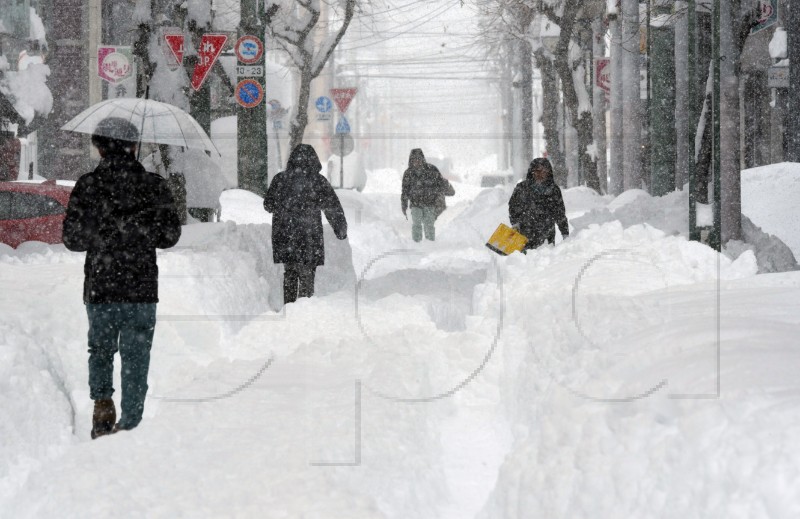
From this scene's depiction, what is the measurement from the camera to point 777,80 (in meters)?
25.4

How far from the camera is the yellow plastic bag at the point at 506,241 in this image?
12234 mm

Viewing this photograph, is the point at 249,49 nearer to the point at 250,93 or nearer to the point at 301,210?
the point at 250,93

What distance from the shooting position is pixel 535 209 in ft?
40.5

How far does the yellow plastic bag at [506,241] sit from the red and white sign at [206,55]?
5.80 metres

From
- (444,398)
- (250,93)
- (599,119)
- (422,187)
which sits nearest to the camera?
(444,398)

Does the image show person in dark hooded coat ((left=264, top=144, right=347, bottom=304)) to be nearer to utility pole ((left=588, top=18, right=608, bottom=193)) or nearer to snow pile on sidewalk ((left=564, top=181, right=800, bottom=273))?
snow pile on sidewalk ((left=564, top=181, right=800, bottom=273))

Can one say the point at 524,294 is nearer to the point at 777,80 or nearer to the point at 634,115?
the point at 634,115

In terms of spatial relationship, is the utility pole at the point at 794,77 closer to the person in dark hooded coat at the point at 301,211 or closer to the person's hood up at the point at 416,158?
the person's hood up at the point at 416,158

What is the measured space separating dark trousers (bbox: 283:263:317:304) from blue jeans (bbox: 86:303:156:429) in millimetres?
4702

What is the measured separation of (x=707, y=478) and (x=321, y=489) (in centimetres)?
210

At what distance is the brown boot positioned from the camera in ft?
20.3

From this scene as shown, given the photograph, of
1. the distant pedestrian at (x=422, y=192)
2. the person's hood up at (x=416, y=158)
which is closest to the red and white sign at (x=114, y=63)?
the distant pedestrian at (x=422, y=192)

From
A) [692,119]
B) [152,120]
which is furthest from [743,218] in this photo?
[152,120]

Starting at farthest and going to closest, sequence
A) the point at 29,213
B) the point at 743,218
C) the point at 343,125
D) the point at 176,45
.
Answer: the point at 343,125
the point at 176,45
the point at 29,213
the point at 743,218
